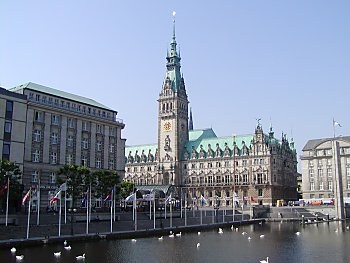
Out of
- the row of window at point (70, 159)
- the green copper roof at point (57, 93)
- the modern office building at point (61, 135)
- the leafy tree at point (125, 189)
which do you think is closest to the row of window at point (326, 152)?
the modern office building at point (61, 135)

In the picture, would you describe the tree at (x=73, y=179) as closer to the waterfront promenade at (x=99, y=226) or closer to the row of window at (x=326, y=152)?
the waterfront promenade at (x=99, y=226)

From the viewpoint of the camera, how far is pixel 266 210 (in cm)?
15288

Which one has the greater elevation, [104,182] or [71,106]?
[71,106]

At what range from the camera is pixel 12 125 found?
96.2m

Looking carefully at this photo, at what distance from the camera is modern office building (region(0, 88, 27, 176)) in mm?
94062

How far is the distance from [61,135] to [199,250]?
54.9 meters

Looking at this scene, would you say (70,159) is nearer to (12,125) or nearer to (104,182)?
(104,182)

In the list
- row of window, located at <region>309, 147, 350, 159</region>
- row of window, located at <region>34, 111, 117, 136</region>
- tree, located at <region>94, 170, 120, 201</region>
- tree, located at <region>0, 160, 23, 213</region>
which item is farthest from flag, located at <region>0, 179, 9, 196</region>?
row of window, located at <region>309, 147, 350, 159</region>

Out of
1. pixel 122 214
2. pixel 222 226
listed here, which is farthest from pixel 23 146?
pixel 222 226

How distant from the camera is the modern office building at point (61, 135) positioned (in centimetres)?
10088

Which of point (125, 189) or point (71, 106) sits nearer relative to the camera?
point (125, 189)

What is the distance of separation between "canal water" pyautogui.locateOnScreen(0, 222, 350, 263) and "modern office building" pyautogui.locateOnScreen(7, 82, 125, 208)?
1206 inches

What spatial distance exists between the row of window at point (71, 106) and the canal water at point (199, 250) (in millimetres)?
45423

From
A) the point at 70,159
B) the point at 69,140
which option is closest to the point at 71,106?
the point at 69,140
